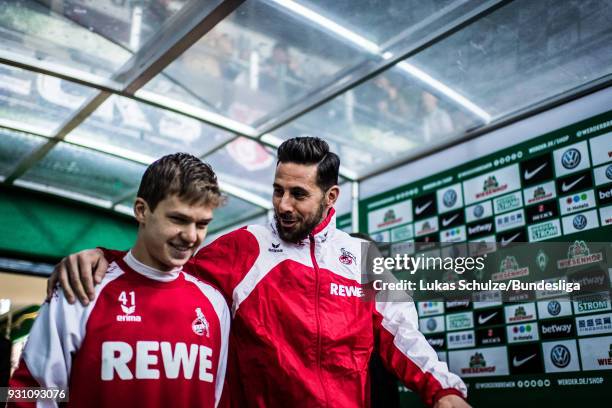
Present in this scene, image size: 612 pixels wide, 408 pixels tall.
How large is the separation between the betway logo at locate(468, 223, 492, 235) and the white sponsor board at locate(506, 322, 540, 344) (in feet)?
2.46

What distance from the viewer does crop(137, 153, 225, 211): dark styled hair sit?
1929 millimetres

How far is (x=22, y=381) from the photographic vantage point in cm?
167

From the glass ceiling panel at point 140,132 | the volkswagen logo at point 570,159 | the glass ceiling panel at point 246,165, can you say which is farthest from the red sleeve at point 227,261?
the glass ceiling panel at point 246,165

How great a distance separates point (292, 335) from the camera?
7.25 ft

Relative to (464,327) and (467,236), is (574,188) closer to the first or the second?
(467,236)

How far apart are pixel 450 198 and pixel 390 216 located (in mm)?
702

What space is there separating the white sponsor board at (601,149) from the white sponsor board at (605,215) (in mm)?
315

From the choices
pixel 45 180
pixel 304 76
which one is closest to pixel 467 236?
pixel 304 76

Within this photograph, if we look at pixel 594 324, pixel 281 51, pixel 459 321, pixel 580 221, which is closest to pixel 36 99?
pixel 281 51

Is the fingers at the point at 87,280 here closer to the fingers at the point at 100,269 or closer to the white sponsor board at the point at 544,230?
the fingers at the point at 100,269

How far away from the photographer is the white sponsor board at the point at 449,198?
181 inches

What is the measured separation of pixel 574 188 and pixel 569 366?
1.16 metres

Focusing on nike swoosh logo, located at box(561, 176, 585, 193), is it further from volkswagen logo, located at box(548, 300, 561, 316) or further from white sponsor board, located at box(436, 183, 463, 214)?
white sponsor board, located at box(436, 183, 463, 214)

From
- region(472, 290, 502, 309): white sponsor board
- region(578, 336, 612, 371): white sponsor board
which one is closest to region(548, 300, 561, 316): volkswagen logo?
region(578, 336, 612, 371): white sponsor board
